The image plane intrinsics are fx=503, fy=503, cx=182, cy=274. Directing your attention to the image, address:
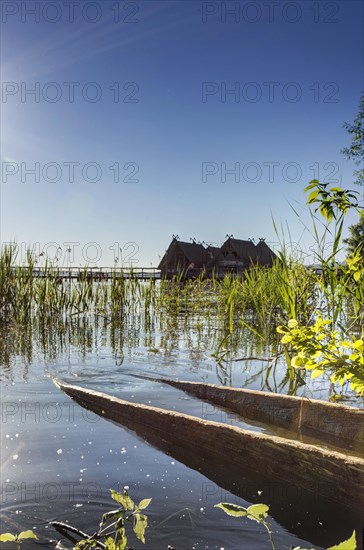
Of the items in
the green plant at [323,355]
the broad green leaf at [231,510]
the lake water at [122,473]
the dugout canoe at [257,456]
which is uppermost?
the green plant at [323,355]

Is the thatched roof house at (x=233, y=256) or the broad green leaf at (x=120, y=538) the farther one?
the thatched roof house at (x=233, y=256)

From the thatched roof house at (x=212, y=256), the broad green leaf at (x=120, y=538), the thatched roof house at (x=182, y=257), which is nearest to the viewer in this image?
the broad green leaf at (x=120, y=538)

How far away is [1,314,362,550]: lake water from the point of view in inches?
89.7

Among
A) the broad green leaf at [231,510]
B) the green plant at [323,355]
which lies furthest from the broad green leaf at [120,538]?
the green plant at [323,355]

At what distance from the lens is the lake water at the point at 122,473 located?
7.47ft

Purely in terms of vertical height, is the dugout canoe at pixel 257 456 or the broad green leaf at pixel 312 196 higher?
the broad green leaf at pixel 312 196

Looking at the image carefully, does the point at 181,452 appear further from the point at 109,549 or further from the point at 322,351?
the point at 109,549

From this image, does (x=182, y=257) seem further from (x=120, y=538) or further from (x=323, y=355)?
(x=120, y=538)

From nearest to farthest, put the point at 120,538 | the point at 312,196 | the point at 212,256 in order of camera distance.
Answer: the point at 120,538
the point at 312,196
the point at 212,256

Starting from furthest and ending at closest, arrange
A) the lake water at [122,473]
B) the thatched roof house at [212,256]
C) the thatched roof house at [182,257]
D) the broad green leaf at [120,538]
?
1. the thatched roof house at [182,257]
2. the thatched roof house at [212,256]
3. the lake water at [122,473]
4. the broad green leaf at [120,538]

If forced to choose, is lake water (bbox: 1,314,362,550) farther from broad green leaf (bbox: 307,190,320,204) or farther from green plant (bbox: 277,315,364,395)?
broad green leaf (bbox: 307,190,320,204)

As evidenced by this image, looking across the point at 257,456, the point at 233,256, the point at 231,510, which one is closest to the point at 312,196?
the point at 231,510

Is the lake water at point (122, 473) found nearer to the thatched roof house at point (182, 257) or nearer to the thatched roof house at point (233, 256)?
the thatched roof house at point (233, 256)

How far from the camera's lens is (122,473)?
296cm
